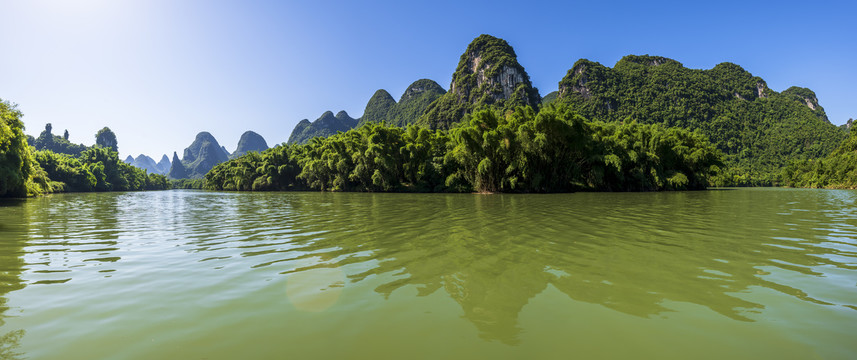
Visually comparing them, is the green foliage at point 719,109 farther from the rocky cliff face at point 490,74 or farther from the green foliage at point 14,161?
the green foliage at point 14,161

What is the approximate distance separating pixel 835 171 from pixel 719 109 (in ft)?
242

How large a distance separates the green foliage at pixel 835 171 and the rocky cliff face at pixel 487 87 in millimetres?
61678

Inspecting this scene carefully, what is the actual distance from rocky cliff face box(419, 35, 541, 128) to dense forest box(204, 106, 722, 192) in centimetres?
6456

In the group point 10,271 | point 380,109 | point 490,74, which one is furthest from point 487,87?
point 10,271

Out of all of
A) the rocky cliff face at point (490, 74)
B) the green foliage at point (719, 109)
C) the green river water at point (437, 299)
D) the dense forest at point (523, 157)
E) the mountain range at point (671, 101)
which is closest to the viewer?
the green river water at point (437, 299)

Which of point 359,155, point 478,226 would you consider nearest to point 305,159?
point 359,155

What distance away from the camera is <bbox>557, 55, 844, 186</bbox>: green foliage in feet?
293

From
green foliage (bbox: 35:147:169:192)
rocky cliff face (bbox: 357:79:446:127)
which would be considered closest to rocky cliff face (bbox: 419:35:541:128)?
rocky cliff face (bbox: 357:79:446:127)

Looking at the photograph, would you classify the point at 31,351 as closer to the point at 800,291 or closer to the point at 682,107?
the point at 800,291

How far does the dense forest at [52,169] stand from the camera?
26688 millimetres

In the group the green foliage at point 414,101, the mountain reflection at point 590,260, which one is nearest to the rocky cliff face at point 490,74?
the green foliage at point 414,101

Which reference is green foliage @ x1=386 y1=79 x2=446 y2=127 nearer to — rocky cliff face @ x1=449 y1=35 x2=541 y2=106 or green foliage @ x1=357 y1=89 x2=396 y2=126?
green foliage @ x1=357 y1=89 x2=396 y2=126

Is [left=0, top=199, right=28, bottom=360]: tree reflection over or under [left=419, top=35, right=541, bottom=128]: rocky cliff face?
under

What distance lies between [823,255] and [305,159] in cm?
6015
